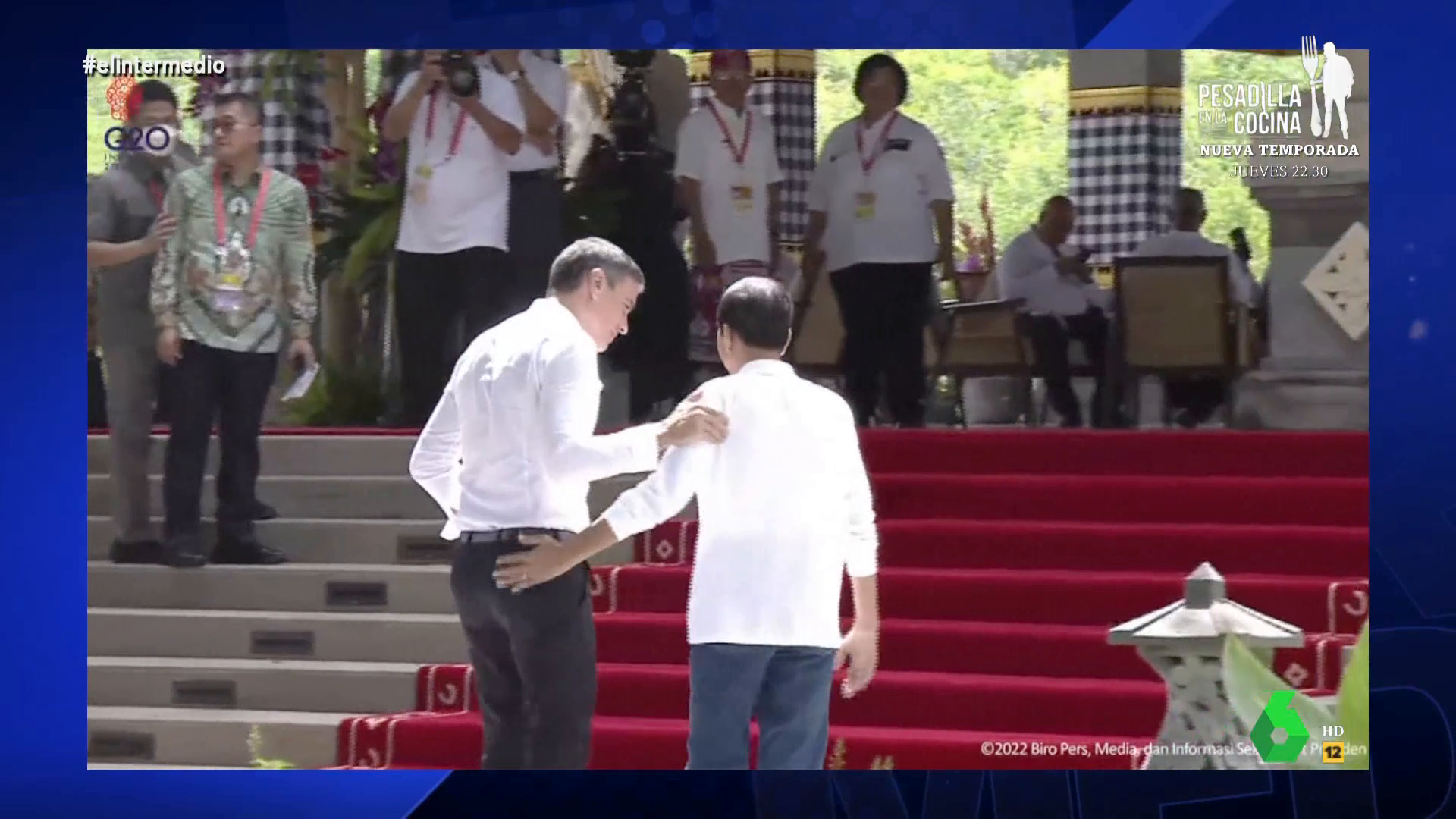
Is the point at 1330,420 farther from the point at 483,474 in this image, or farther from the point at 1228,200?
the point at 483,474

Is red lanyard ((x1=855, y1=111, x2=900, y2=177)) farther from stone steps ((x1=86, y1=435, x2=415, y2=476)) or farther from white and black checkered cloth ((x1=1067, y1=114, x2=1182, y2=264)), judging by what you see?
stone steps ((x1=86, y1=435, x2=415, y2=476))

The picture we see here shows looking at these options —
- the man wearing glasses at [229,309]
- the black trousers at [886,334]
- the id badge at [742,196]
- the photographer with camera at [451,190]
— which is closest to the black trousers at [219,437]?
the man wearing glasses at [229,309]

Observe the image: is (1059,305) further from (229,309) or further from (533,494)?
(229,309)

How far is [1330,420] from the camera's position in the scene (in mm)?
4117

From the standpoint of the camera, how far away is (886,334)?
416 centimetres

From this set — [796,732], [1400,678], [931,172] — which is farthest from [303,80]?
[1400,678]

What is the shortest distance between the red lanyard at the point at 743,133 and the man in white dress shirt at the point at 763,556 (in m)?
0.61

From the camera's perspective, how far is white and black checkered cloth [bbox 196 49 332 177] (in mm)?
4195

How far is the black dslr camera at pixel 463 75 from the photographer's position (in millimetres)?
4203

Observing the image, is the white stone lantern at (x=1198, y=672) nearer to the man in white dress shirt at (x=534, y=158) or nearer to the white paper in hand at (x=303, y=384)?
the man in white dress shirt at (x=534, y=158)

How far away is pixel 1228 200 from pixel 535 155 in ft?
5.84

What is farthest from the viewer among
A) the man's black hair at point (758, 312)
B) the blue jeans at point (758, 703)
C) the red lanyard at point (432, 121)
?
the red lanyard at point (432, 121)

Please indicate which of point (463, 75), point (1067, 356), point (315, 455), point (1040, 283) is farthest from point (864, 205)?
point (315, 455)

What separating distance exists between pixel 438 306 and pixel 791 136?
101 centimetres
